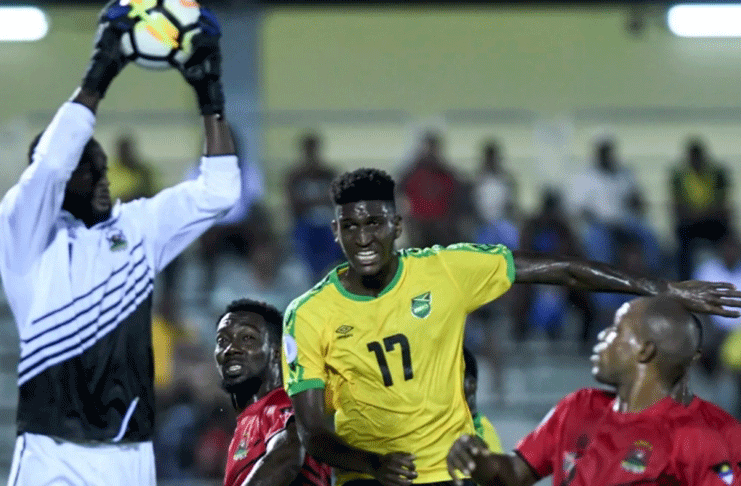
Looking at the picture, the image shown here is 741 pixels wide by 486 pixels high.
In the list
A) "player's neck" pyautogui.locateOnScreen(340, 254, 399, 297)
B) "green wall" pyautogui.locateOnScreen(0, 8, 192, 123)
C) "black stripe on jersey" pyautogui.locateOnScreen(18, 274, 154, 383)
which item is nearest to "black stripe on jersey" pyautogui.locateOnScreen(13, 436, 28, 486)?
"black stripe on jersey" pyautogui.locateOnScreen(18, 274, 154, 383)

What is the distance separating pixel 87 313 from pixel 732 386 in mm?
8798

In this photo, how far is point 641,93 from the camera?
1748cm

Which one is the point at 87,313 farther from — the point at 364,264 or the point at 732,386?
the point at 732,386

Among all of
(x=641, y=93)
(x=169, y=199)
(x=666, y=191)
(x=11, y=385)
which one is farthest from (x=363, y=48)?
(x=169, y=199)

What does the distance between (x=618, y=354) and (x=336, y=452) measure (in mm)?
1078

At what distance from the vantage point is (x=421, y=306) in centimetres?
524

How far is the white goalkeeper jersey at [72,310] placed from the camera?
4.96 metres

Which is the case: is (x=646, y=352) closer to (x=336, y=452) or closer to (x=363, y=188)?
(x=336, y=452)

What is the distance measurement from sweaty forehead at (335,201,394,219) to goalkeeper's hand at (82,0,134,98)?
985 mm

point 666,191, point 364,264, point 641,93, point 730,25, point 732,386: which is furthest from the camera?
point 641,93

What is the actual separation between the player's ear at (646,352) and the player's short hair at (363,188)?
3.97 ft

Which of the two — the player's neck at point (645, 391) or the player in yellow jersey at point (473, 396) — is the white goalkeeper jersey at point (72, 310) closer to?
the player in yellow jersey at point (473, 396)

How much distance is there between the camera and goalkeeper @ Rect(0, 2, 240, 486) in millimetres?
4988


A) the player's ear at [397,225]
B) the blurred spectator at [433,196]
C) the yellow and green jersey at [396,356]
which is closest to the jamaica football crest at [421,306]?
the yellow and green jersey at [396,356]
